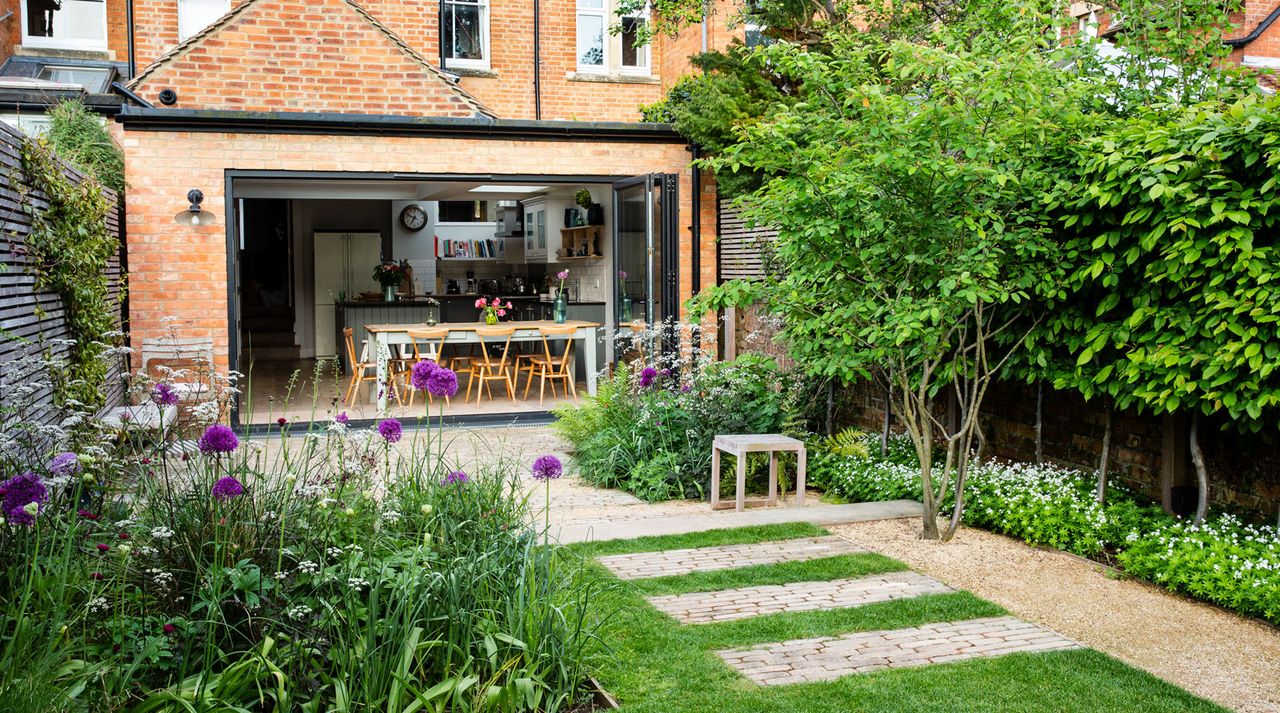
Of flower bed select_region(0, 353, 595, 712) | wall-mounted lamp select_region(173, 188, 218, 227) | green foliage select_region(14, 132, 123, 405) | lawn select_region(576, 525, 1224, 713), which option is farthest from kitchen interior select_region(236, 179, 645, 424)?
flower bed select_region(0, 353, 595, 712)

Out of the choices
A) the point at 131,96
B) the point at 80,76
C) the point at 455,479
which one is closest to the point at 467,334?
the point at 131,96

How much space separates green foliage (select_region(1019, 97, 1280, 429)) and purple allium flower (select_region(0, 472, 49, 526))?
14.2 ft

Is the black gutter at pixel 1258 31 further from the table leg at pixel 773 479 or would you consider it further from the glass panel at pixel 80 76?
the glass panel at pixel 80 76

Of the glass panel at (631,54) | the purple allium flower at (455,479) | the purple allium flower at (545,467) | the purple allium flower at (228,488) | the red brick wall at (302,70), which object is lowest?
the purple allium flower at (455,479)

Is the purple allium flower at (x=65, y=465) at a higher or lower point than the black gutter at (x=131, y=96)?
lower

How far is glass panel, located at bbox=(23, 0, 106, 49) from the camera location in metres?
15.1

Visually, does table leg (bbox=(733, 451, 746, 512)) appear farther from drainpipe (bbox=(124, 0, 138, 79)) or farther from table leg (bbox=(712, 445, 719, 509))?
drainpipe (bbox=(124, 0, 138, 79))

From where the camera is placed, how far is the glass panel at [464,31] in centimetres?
1623

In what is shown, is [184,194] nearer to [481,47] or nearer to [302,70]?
[302,70]

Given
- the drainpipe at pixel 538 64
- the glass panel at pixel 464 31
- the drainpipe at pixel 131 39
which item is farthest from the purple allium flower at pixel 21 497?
the glass panel at pixel 464 31

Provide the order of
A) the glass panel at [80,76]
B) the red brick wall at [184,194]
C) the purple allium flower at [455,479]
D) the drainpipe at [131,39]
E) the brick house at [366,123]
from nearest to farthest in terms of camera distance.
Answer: the purple allium flower at [455,479], the red brick wall at [184,194], the brick house at [366,123], the glass panel at [80,76], the drainpipe at [131,39]

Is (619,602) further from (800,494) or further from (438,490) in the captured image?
(800,494)

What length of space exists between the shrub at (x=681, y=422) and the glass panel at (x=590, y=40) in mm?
9745

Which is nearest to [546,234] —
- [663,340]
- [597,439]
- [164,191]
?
[663,340]
